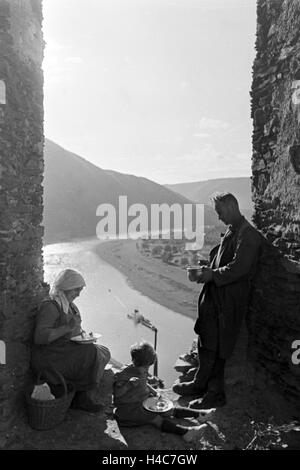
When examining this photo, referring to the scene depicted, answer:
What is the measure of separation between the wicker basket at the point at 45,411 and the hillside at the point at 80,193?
51.9 meters

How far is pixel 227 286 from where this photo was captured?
4703 millimetres

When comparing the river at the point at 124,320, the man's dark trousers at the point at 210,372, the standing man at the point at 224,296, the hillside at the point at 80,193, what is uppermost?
the hillside at the point at 80,193

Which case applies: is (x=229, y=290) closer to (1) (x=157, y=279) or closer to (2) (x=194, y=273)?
(2) (x=194, y=273)

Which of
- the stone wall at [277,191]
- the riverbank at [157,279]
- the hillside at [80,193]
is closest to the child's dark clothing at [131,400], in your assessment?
the stone wall at [277,191]

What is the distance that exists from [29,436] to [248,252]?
9.09 feet

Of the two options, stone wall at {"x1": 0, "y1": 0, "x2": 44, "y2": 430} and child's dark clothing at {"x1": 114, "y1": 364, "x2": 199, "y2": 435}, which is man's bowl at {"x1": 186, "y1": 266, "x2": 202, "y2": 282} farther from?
stone wall at {"x1": 0, "y1": 0, "x2": 44, "y2": 430}

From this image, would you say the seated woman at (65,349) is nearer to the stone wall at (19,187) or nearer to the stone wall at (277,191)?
the stone wall at (19,187)

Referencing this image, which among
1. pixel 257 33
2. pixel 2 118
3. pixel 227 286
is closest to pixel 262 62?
pixel 257 33

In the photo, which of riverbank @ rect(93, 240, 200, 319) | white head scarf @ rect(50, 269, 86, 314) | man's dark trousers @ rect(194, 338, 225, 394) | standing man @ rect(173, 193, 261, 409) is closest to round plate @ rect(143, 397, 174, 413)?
standing man @ rect(173, 193, 261, 409)

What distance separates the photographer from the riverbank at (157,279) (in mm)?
22344

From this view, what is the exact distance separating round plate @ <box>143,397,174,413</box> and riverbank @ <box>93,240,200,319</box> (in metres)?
15.8

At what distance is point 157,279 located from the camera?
28.3 metres

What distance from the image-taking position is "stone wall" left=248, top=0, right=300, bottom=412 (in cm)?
425

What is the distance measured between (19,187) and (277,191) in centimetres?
263
